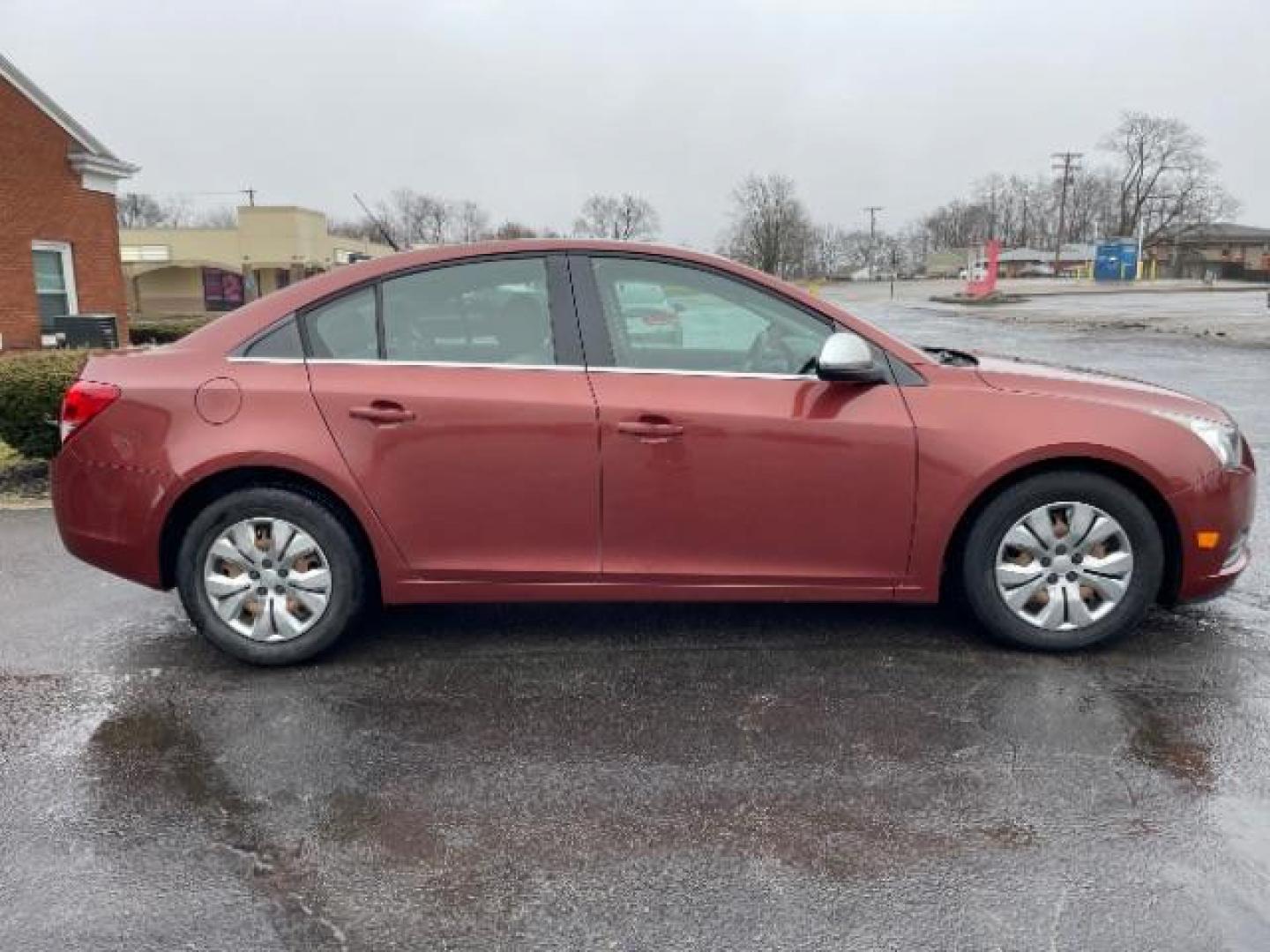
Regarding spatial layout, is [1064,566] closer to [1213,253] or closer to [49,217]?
[49,217]

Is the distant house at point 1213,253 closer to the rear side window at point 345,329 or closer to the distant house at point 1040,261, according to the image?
the distant house at point 1040,261

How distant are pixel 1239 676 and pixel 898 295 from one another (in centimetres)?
6091

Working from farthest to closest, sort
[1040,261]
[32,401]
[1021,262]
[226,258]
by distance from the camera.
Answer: [1021,262]
[1040,261]
[226,258]
[32,401]

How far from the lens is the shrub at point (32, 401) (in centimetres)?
693

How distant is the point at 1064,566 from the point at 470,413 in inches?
93.0

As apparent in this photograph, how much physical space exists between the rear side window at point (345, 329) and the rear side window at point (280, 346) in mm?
51

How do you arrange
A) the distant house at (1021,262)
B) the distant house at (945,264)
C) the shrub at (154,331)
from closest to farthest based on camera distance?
the shrub at (154,331) < the distant house at (1021,262) < the distant house at (945,264)

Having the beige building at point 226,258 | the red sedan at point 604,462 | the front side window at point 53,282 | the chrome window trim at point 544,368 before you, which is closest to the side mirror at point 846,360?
the red sedan at point 604,462

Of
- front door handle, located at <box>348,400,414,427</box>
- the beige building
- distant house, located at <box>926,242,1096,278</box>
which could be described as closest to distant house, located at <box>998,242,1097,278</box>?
distant house, located at <box>926,242,1096,278</box>

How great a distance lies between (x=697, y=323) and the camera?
153 inches

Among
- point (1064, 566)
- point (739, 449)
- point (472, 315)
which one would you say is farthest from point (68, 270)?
point (1064, 566)

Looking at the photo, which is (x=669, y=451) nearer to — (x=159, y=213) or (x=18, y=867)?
(x=18, y=867)

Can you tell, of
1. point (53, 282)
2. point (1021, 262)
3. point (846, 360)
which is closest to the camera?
point (846, 360)

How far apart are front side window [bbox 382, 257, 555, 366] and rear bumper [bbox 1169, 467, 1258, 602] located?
8.28 ft
